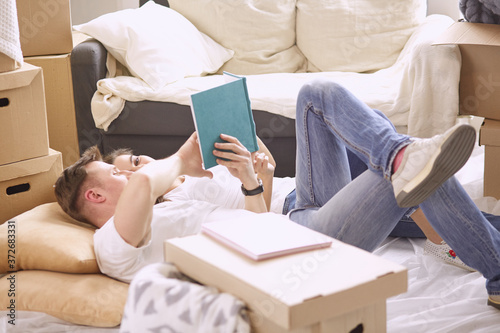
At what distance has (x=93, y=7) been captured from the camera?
3814 mm

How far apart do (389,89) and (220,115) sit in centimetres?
123

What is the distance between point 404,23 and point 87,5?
77.3 inches

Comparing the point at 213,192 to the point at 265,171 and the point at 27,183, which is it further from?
the point at 27,183

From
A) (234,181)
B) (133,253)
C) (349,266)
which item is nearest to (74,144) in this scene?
(234,181)

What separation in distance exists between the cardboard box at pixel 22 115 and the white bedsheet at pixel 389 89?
19.4 inches

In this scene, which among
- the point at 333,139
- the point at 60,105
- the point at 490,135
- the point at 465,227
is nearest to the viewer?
the point at 465,227

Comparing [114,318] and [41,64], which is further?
[41,64]

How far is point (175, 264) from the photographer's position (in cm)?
113

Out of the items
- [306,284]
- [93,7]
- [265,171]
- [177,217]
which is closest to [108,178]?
[177,217]

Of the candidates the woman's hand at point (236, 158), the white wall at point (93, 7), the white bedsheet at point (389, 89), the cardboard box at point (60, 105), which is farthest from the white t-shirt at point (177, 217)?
the white wall at point (93, 7)

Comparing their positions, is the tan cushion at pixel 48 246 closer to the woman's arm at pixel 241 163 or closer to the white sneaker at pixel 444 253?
the woman's arm at pixel 241 163

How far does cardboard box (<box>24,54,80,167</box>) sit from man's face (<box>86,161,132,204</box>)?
3.35 feet

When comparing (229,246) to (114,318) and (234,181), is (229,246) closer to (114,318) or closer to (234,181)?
(114,318)

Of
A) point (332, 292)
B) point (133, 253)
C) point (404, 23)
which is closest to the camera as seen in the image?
point (332, 292)
